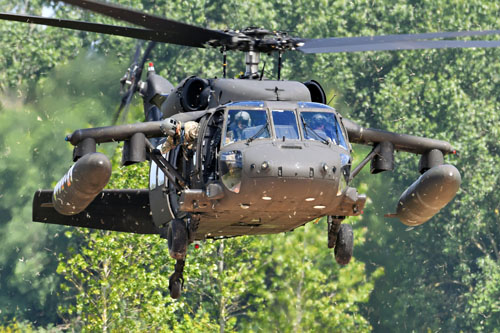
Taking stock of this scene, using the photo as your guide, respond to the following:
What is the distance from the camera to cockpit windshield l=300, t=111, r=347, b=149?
1755cm

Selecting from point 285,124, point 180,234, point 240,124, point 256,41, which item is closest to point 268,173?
point 285,124

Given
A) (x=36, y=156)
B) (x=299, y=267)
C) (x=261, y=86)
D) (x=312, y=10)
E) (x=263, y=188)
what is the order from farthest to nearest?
(x=312, y=10) → (x=36, y=156) → (x=299, y=267) → (x=261, y=86) → (x=263, y=188)

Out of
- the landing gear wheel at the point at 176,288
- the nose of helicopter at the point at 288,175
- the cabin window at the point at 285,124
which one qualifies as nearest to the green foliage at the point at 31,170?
the landing gear wheel at the point at 176,288

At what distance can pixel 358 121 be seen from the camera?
5144 centimetres

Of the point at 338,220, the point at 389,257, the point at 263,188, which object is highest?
the point at 263,188

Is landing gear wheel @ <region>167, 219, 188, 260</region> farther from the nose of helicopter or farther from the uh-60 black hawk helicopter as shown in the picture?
the nose of helicopter

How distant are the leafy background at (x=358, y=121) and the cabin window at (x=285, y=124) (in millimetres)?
28418

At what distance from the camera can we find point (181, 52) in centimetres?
5253

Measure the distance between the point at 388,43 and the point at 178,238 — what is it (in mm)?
4432

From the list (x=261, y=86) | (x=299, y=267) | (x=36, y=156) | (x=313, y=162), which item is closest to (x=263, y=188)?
(x=313, y=162)

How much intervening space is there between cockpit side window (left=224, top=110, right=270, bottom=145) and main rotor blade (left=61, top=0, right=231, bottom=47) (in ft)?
5.44

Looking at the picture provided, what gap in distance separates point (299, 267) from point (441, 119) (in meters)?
12.7

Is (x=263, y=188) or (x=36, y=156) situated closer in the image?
(x=263, y=188)

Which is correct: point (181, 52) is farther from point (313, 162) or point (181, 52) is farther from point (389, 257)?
point (313, 162)
